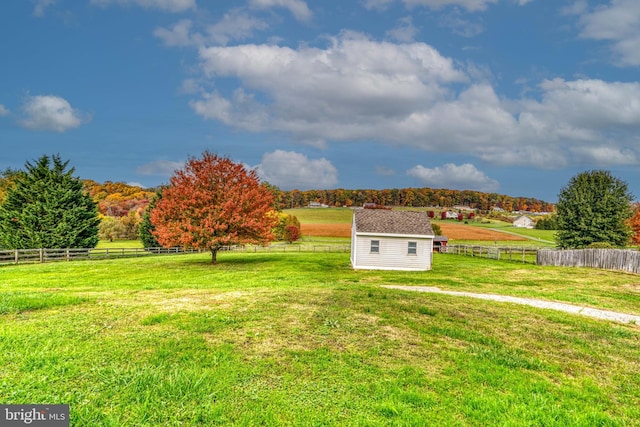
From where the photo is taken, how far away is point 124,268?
2716 cm

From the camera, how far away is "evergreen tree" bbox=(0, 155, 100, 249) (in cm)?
3772

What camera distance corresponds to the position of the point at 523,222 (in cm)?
12369

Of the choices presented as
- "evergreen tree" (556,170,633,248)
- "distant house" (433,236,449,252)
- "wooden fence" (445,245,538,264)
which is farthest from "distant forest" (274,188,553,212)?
"evergreen tree" (556,170,633,248)

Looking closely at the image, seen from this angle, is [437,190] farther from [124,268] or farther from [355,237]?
[124,268]

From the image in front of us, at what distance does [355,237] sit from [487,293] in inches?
615

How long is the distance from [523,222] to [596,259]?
107m

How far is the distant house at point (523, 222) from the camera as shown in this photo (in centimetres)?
12244

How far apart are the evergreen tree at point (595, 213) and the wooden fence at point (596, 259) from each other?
15552 mm

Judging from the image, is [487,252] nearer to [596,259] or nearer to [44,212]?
[596,259]

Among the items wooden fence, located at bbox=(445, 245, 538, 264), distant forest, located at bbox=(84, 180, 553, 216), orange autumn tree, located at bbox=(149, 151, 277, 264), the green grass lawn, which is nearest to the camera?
the green grass lawn

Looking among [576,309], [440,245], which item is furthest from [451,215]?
[576,309]

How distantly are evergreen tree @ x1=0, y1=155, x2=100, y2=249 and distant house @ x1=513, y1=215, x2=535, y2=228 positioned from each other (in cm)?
12468

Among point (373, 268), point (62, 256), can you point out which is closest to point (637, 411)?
point (373, 268)

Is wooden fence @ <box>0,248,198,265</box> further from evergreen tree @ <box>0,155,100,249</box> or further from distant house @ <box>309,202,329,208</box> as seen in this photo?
distant house @ <box>309,202,329,208</box>
